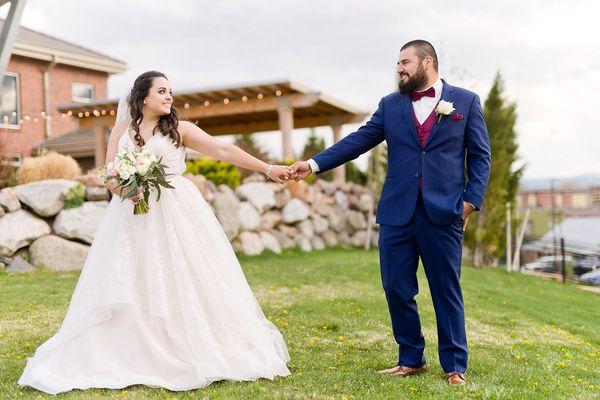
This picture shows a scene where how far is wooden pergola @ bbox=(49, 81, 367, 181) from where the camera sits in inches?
614

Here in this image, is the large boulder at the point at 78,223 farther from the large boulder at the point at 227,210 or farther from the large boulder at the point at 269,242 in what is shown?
the large boulder at the point at 269,242

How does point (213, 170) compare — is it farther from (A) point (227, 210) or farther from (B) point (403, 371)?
(B) point (403, 371)

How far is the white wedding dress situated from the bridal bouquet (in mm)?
155

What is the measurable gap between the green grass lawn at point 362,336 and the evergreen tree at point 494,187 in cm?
499

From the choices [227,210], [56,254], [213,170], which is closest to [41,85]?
[213,170]

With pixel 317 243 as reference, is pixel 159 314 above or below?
above

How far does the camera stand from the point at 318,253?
15.1 metres

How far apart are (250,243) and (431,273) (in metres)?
9.54

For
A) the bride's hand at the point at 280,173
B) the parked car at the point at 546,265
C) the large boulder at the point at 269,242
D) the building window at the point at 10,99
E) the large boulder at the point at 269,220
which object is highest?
the building window at the point at 10,99

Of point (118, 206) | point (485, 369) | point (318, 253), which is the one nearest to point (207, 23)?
point (318, 253)

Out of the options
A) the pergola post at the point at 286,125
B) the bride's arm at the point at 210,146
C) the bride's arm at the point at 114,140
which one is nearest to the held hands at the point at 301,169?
the bride's arm at the point at 210,146

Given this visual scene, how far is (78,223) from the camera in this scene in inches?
425

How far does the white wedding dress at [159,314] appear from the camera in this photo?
416 cm

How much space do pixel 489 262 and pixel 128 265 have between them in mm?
16037
